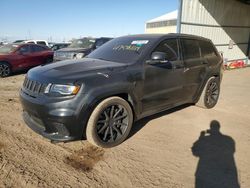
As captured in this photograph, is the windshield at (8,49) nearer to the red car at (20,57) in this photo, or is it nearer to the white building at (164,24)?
the red car at (20,57)

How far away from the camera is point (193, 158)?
3.37 m

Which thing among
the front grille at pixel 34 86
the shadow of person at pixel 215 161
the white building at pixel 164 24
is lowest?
the shadow of person at pixel 215 161

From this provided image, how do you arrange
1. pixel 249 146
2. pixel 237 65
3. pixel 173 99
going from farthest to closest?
pixel 237 65 → pixel 173 99 → pixel 249 146

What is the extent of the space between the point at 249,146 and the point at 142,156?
187 centimetres

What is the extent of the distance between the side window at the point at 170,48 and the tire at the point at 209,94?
1.45 meters

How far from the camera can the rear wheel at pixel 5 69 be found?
966 cm

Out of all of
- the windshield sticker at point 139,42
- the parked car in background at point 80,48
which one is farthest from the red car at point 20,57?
the windshield sticker at point 139,42

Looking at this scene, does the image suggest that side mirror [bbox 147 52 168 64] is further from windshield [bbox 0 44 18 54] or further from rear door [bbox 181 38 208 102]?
windshield [bbox 0 44 18 54]

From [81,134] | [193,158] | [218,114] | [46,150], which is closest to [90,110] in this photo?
[81,134]

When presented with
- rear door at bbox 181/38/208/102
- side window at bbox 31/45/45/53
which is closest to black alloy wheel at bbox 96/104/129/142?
rear door at bbox 181/38/208/102

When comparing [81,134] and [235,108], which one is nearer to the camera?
[81,134]

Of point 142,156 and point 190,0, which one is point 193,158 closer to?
point 142,156

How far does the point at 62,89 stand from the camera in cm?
310

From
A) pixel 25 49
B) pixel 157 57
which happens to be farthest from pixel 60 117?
pixel 25 49
